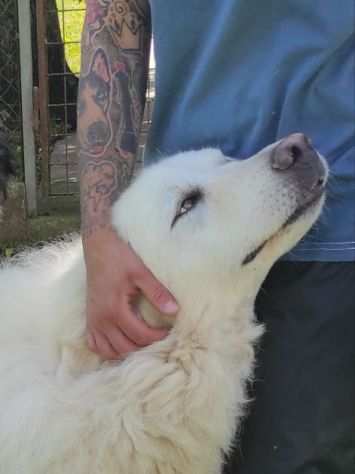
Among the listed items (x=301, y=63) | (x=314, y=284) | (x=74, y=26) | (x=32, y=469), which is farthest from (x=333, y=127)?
(x=74, y=26)

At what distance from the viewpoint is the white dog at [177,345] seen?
182cm

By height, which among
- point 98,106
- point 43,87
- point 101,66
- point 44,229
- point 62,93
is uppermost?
point 101,66

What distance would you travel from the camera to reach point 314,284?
1983mm

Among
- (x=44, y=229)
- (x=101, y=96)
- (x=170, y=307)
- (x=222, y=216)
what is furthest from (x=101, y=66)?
(x=44, y=229)

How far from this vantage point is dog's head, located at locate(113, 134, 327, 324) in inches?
71.0

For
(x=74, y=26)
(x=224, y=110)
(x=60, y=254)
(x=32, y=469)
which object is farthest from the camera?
(x=74, y=26)

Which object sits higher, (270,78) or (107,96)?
(270,78)

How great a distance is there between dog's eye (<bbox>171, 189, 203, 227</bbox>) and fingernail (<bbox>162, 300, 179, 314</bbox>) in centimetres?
21

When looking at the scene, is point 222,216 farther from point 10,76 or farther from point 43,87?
point 10,76

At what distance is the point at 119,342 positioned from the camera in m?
1.98

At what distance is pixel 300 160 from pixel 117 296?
621mm

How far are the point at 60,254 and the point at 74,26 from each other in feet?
15.5

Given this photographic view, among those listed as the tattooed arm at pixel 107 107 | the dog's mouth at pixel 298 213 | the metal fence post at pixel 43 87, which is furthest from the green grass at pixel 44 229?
the dog's mouth at pixel 298 213

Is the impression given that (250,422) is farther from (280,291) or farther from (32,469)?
→ (32,469)
